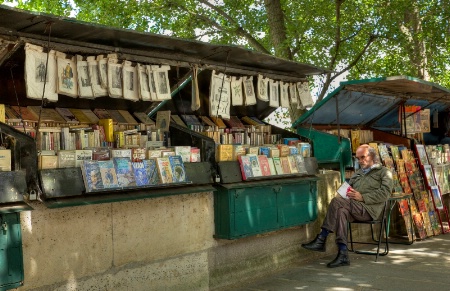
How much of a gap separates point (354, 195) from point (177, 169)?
8.69 ft

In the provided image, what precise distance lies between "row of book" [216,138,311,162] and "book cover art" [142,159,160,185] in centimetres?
100

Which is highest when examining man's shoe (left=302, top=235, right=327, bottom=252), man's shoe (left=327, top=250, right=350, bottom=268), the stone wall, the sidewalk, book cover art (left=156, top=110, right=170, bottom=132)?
book cover art (left=156, top=110, right=170, bottom=132)

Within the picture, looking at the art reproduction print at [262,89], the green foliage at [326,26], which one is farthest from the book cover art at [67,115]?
the green foliage at [326,26]

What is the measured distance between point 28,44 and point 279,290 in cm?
348

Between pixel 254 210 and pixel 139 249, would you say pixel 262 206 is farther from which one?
pixel 139 249

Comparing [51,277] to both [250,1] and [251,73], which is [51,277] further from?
[250,1]

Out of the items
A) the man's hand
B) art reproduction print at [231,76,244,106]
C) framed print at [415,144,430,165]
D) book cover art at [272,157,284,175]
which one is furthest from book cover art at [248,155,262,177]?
framed print at [415,144,430,165]

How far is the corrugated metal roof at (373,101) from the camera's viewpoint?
324 inches

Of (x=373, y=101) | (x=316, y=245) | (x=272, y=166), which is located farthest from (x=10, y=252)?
(x=373, y=101)

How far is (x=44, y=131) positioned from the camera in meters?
5.30

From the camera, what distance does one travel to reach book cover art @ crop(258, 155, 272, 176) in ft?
21.5

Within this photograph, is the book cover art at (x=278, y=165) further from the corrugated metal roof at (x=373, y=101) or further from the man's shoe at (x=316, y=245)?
the corrugated metal roof at (x=373, y=101)

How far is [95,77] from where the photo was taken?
17.8 ft

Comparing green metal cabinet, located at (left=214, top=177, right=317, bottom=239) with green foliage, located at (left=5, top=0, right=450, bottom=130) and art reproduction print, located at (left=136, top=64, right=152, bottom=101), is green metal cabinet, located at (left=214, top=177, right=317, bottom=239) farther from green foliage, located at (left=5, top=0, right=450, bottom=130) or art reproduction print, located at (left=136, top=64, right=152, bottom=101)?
green foliage, located at (left=5, top=0, right=450, bottom=130)
